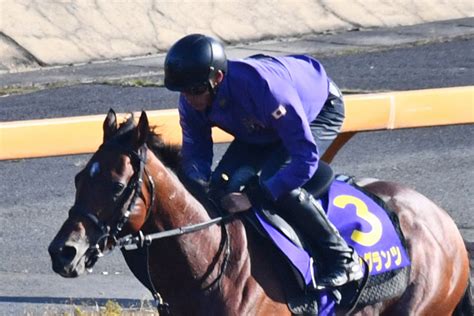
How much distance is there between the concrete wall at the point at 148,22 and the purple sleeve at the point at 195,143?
9.97 metres

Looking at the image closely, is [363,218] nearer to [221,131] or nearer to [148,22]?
[221,131]

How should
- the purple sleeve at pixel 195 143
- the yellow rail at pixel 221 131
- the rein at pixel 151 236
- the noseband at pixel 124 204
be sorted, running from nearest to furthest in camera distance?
the noseband at pixel 124 204, the rein at pixel 151 236, the purple sleeve at pixel 195 143, the yellow rail at pixel 221 131

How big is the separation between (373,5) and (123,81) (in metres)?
4.99

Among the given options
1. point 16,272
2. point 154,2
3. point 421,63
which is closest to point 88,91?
point 154,2

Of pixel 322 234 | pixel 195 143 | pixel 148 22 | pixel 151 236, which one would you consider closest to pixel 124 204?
pixel 151 236

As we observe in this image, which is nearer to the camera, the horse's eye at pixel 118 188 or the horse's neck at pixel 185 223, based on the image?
the horse's eye at pixel 118 188

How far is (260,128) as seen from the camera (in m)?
6.14

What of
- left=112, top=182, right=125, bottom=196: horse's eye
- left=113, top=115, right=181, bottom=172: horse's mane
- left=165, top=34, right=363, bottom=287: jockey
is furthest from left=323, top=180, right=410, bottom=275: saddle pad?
left=112, top=182, right=125, bottom=196: horse's eye

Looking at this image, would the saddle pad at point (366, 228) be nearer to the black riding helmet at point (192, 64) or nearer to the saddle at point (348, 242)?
the saddle at point (348, 242)

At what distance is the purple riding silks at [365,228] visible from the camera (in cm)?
Result: 648

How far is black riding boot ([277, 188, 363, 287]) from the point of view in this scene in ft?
20.2

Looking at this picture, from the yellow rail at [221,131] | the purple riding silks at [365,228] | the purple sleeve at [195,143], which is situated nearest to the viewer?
the purple sleeve at [195,143]

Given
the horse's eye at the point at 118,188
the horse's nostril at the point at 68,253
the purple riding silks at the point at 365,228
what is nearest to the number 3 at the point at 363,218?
the purple riding silks at the point at 365,228

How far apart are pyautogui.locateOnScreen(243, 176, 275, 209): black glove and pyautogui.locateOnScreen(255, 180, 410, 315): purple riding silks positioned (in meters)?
0.42
